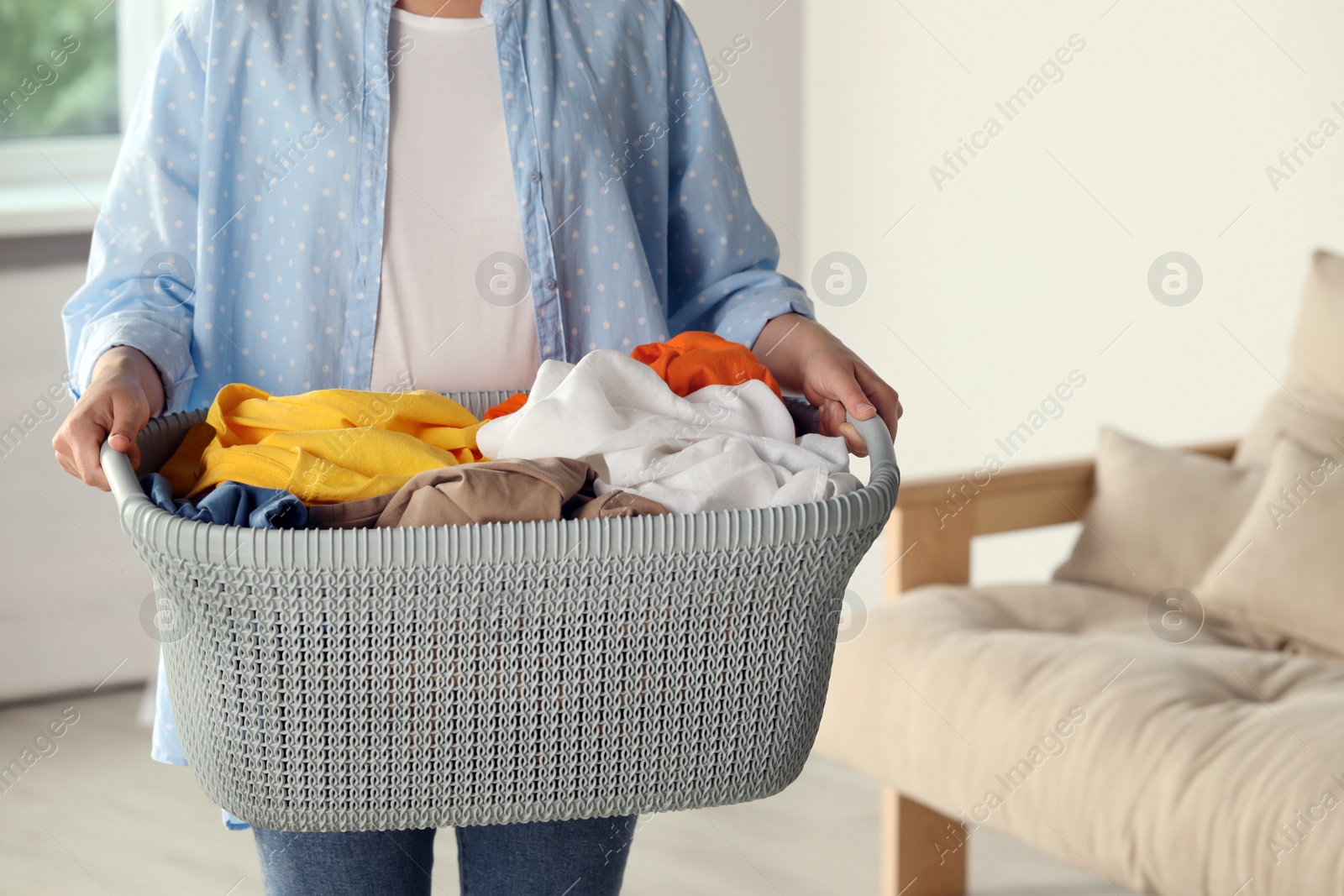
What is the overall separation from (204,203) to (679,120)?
326mm

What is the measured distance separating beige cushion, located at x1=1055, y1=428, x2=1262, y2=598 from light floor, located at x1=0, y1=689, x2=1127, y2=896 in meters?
0.45

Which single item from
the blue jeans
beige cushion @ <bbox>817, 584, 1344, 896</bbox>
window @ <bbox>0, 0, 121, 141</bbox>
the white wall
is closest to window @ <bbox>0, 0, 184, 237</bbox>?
window @ <bbox>0, 0, 121, 141</bbox>

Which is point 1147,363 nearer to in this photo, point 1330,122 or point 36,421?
point 1330,122

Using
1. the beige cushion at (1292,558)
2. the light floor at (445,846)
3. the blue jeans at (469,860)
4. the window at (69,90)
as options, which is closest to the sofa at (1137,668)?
the beige cushion at (1292,558)

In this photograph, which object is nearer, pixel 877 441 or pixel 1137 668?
pixel 877 441

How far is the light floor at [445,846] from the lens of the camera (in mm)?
1884

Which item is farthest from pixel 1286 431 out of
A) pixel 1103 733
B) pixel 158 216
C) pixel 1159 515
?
pixel 158 216

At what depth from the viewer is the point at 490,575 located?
1.85 ft

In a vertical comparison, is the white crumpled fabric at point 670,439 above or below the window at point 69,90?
above

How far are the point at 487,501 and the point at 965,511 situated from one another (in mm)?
1315

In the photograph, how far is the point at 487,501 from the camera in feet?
1.93

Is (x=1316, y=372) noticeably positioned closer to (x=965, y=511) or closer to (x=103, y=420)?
(x=965, y=511)

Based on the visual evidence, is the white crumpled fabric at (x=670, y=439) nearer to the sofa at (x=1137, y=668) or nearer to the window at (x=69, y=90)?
the sofa at (x=1137, y=668)

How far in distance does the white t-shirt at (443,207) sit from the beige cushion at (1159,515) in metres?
1.23
